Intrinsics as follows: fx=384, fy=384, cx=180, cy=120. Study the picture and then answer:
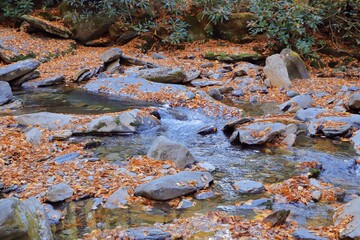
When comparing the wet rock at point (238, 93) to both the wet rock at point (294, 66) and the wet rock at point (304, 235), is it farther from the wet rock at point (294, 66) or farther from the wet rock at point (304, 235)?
the wet rock at point (304, 235)

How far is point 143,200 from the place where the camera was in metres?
4.66

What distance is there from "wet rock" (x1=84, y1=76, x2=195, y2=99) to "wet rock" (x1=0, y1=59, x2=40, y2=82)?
5.56 feet

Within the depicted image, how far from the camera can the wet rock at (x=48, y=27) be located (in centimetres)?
1405

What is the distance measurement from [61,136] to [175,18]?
944 cm

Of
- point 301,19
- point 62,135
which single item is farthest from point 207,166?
point 301,19

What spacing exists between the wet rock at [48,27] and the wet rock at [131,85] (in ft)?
15.2

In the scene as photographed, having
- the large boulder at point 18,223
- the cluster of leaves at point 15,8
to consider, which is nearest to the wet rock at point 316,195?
the large boulder at point 18,223

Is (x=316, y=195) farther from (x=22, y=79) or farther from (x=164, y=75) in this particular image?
(x=22, y=79)

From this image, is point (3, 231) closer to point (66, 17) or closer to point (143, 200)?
point (143, 200)

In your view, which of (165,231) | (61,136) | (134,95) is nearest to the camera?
(165,231)

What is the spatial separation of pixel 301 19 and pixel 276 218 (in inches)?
407

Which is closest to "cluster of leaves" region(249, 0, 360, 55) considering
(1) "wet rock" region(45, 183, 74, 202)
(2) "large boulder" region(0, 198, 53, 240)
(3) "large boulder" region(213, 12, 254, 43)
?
(3) "large boulder" region(213, 12, 254, 43)

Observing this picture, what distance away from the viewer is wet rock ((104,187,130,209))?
4.55 meters

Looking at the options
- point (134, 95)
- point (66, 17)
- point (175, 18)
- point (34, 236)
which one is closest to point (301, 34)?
point (175, 18)
